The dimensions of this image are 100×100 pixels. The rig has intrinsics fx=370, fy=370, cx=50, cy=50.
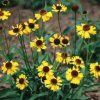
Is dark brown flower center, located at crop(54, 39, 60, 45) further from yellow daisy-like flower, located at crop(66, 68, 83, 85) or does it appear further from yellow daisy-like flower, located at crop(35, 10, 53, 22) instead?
yellow daisy-like flower, located at crop(66, 68, 83, 85)

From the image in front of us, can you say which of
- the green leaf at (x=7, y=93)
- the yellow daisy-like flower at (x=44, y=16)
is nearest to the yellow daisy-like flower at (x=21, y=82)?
the green leaf at (x=7, y=93)

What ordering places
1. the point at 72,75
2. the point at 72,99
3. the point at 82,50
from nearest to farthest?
1. the point at 72,75
2. the point at 72,99
3. the point at 82,50

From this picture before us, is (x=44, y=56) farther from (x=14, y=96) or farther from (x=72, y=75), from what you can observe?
(x=72, y=75)

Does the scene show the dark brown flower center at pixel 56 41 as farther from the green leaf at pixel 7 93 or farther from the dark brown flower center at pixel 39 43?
the green leaf at pixel 7 93

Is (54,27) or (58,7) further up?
(58,7)

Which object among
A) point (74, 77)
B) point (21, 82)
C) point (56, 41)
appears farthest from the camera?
point (56, 41)

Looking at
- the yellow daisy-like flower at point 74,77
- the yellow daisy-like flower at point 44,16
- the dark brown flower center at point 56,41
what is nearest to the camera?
the yellow daisy-like flower at point 74,77

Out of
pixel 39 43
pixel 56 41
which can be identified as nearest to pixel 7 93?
pixel 39 43

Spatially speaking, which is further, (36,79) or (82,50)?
(82,50)

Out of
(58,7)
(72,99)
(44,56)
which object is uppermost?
(58,7)

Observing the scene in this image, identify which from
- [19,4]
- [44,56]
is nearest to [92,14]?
[19,4]

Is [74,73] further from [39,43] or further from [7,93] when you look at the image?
[7,93]
